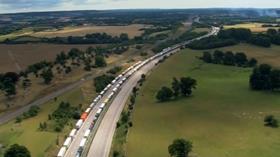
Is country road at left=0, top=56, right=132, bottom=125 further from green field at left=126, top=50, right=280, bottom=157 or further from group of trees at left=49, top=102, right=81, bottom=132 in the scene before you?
green field at left=126, top=50, right=280, bottom=157

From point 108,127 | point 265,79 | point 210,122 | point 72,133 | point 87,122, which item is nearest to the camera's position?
point 72,133

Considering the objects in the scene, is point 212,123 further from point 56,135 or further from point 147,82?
point 147,82

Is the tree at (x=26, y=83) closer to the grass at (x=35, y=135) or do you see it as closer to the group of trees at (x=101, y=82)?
the group of trees at (x=101, y=82)

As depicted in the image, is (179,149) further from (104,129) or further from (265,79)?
(265,79)

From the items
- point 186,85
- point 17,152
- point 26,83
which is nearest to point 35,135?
point 17,152

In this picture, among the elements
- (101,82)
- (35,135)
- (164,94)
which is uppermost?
(164,94)

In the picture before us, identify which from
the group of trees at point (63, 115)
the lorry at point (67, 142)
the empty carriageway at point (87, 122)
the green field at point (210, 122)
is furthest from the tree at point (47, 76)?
the lorry at point (67, 142)

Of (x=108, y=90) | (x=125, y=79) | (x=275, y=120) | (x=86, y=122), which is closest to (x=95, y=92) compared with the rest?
(x=108, y=90)
